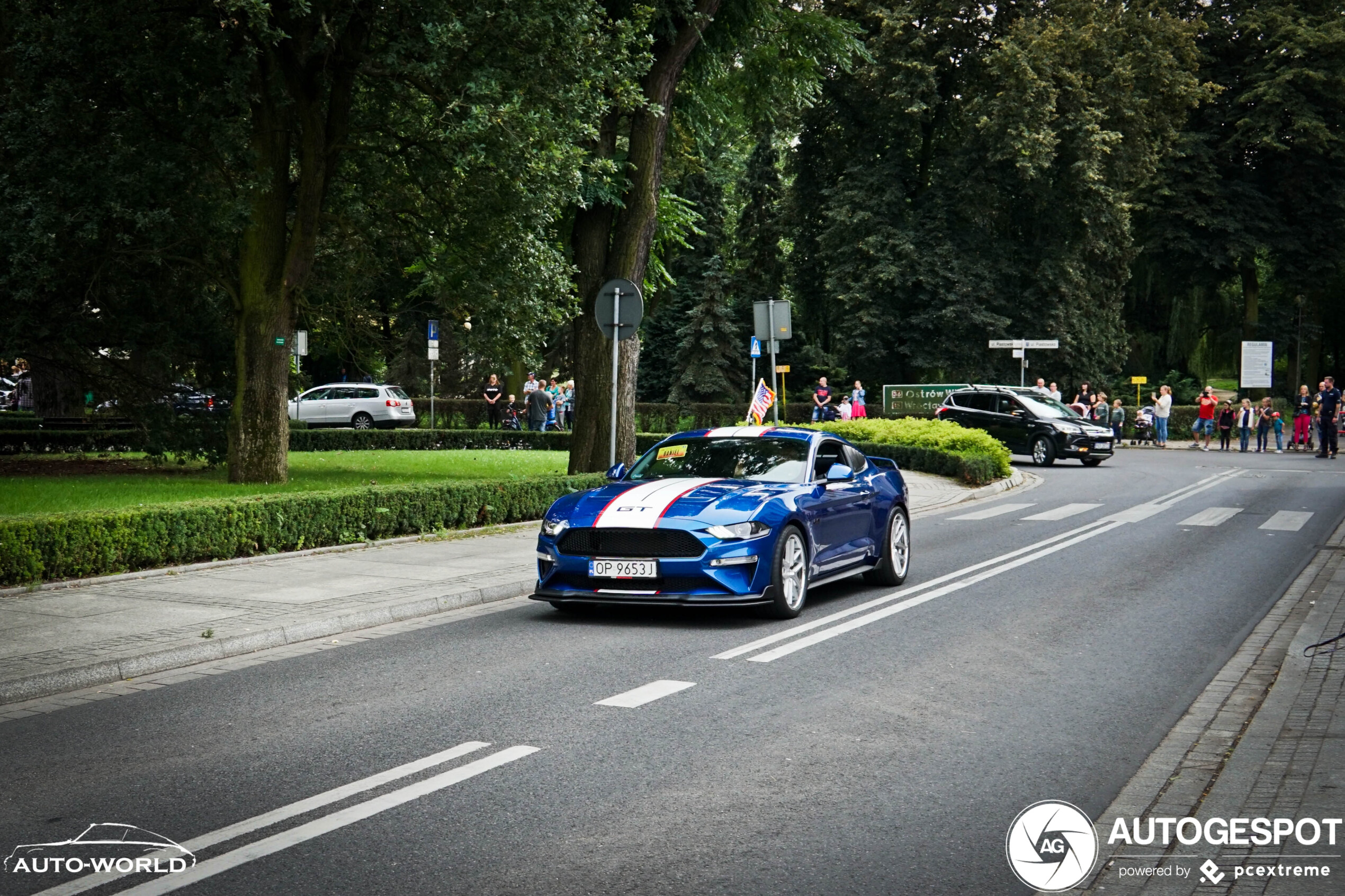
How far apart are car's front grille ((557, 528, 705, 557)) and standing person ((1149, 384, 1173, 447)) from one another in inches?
1406

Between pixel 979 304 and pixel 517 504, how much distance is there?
3217 centimetres

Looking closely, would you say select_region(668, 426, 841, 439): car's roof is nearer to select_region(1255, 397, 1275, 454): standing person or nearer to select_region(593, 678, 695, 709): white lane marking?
select_region(593, 678, 695, 709): white lane marking

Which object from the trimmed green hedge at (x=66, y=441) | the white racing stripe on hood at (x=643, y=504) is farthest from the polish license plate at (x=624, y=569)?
the trimmed green hedge at (x=66, y=441)

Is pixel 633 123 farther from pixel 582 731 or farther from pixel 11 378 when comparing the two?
pixel 11 378

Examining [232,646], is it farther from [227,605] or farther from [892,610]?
[892,610]

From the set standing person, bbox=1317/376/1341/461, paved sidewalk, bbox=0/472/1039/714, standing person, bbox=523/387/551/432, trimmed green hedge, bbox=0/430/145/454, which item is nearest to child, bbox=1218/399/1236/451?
standing person, bbox=1317/376/1341/461

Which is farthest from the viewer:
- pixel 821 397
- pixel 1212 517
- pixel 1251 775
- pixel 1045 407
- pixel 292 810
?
pixel 821 397

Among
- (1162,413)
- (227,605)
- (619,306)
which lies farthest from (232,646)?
(1162,413)

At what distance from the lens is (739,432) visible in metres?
12.0

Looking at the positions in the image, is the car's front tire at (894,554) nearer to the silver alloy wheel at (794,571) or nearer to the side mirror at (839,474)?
the side mirror at (839,474)

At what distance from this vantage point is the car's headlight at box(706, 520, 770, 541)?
32.4 ft

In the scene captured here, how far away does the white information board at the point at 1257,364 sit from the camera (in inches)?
1719

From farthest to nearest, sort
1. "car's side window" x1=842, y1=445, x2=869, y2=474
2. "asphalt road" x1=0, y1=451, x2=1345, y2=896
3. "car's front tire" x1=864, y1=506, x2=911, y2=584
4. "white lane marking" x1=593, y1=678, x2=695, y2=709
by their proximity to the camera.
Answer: "car's front tire" x1=864, y1=506, x2=911, y2=584 → "car's side window" x1=842, y1=445, x2=869, y2=474 → "white lane marking" x1=593, y1=678, x2=695, y2=709 → "asphalt road" x1=0, y1=451, x2=1345, y2=896

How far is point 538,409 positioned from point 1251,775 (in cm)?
3427
